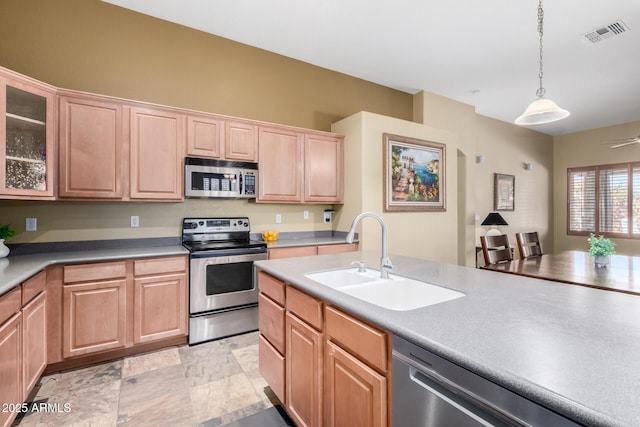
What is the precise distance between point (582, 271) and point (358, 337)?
2421mm

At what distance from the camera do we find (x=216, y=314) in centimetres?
299

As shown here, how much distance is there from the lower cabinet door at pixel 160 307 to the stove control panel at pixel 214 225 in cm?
64

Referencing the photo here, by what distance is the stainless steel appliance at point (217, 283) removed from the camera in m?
2.88

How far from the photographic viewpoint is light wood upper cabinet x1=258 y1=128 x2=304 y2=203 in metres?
3.52

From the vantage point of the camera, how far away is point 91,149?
2650 mm

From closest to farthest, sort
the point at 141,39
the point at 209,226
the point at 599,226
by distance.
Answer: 1. the point at 141,39
2. the point at 209,226
3. the point at 599,226

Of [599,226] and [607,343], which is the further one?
[599,226]

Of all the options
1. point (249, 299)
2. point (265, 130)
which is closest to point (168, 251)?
point (249, 299)

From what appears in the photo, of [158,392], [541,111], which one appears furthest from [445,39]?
[158,392]

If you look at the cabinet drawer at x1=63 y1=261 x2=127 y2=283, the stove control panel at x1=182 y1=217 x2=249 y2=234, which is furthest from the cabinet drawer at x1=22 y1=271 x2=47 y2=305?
the stove control panel at x1=182 y1=217 x2=249 y2=234

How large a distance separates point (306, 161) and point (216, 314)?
1.99 meters

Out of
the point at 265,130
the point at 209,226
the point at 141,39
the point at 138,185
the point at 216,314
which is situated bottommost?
the point at 216,314

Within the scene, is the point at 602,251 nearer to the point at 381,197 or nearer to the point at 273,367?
the point at 381,197

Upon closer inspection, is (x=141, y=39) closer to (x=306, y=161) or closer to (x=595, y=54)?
(x=306, y=161)
